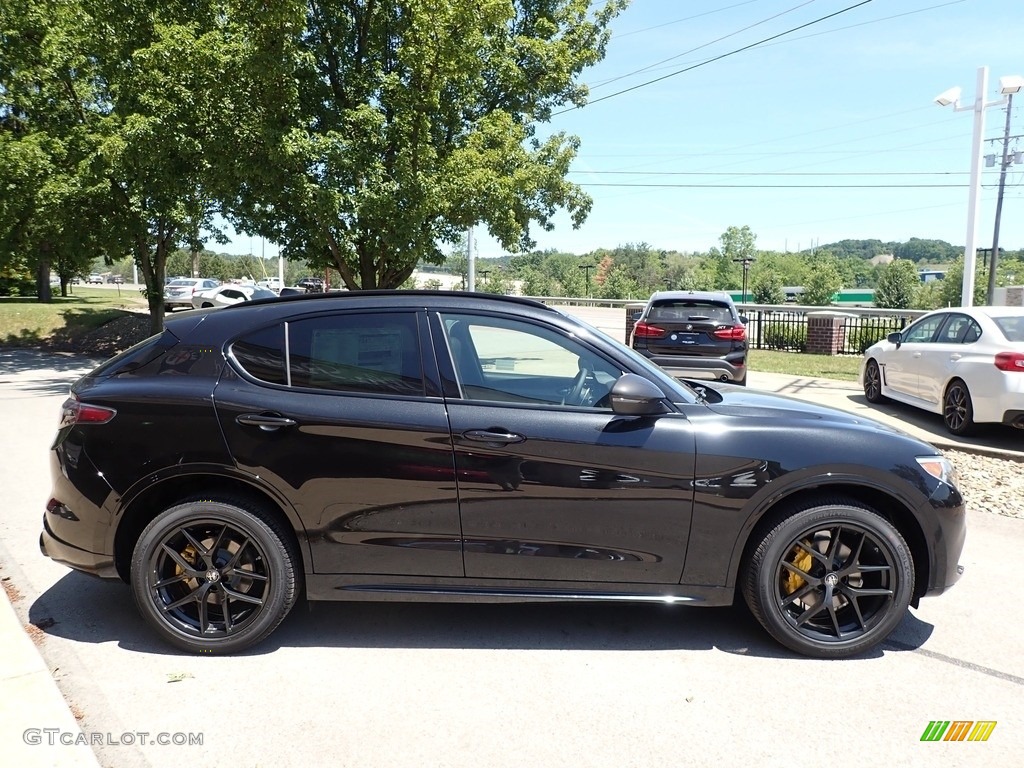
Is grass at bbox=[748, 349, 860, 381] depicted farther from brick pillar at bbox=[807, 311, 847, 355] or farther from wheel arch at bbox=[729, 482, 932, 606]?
wheel arch at bbox=[729, 482, 932, 606]

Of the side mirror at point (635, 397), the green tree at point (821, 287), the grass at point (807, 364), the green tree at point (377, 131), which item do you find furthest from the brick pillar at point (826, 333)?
the green tree at point (821, 287)

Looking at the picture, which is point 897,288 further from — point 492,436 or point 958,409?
point 492,436

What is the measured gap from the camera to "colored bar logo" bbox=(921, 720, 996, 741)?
3.01m

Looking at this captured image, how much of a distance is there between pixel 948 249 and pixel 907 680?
8530 inches

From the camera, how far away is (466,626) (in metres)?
4.03

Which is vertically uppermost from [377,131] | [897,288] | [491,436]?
[377,131]

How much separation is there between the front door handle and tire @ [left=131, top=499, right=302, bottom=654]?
102 cm

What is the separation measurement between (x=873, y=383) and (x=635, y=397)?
9.35 meters

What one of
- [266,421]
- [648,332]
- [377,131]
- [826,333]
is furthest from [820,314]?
[266,421]

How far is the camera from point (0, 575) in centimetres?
461

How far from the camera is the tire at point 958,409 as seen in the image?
28.3ft

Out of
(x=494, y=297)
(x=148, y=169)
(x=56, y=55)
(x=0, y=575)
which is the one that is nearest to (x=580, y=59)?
(x=148, y=169)

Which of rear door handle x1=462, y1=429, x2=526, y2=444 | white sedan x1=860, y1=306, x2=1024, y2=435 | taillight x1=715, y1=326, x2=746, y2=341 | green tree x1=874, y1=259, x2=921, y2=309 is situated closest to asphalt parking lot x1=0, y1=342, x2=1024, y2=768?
rear door handle x1=462, y1=429, x2=526, y2=444

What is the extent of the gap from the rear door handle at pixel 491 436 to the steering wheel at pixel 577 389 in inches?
12.7
